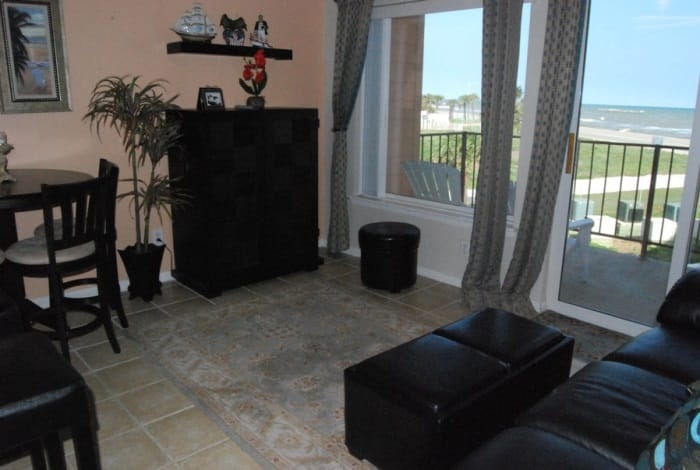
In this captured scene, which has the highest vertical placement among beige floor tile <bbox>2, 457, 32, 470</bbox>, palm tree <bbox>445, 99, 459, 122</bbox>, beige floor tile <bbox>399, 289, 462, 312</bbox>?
palm tree <bbox>445, 99, 459, 122</bbox>

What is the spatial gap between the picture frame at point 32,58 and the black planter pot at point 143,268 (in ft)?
3.42

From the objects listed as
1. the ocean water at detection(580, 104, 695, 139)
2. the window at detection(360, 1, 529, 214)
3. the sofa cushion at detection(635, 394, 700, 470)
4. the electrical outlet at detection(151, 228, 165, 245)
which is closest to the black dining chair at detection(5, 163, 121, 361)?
the electrical outlet at detection(151, 228, 165, 245)

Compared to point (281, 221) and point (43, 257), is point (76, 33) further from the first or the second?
point (281, 221)

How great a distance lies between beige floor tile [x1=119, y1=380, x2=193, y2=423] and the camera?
256 centimetres

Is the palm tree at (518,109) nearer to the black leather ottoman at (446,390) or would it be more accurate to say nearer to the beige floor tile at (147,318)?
the black leather ottoman at (446,390)

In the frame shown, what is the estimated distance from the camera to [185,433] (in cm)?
242

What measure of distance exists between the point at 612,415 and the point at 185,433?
1.70 m

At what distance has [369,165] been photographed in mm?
4852

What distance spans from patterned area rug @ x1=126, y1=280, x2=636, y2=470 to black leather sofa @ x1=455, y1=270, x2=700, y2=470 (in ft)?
2.70

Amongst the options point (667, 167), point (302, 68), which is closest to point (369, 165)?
point (302, 68)

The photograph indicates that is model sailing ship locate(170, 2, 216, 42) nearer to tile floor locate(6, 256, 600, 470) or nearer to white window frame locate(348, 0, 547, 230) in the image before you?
white window frame locate(348, 0, 547, 230)

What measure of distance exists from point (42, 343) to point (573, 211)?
124 inches

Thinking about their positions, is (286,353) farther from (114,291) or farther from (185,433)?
(114,291)

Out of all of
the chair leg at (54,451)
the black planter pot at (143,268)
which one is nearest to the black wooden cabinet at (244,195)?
the black planter pot at (143,268)
